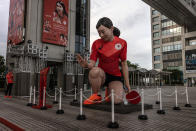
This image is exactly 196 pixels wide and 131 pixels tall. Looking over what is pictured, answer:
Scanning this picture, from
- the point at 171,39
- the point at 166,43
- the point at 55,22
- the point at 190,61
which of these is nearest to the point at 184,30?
the point at 190,61

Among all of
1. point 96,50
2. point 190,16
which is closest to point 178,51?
point 190,16

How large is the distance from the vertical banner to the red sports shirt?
86.2ft

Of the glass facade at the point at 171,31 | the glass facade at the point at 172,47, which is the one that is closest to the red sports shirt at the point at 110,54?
the glass facade at the point at 172,47

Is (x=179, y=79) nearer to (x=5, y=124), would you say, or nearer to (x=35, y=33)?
(x=35, y=33)

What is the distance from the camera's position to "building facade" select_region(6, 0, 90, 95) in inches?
517

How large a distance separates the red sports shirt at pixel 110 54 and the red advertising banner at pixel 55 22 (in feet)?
32.0

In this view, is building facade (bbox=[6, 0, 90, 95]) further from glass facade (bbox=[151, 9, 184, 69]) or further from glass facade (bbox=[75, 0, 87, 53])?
glass facade (bbox=[151, 9, 184, 69])

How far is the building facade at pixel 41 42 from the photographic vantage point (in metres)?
13.1

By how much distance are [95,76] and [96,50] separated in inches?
40.0

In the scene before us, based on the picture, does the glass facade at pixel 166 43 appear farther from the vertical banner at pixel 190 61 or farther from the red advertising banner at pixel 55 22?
the red advertising banner at pixel 55 22

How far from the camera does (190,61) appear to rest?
2814cm

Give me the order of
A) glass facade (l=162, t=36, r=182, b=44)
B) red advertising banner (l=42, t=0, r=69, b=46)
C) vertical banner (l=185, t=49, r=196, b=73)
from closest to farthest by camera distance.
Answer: red advertising banner (l=42, t=0, r=69, b=46) < vertical banner (l=185, t=49, r=196, b=73) < glass facade (l=162, t=36, r=182, b=44)

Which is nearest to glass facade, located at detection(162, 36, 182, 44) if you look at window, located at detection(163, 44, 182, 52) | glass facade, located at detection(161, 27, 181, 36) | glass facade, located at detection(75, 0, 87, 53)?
glass facade, located at detection(161, 27, 181, 36)

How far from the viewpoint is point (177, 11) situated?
65.0ft
